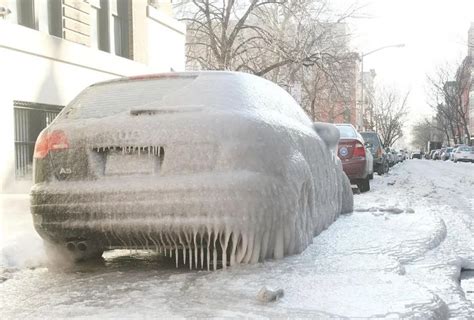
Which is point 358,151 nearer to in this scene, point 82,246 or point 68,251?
point 68,251

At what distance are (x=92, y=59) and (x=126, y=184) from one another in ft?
36.9

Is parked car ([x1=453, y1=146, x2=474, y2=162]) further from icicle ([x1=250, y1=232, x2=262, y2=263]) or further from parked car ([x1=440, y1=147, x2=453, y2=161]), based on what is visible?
icicle ([x1=250, y1=232, x2=262, y2=263])

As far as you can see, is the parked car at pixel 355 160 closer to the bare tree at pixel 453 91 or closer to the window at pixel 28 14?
the window at pixel 28 14

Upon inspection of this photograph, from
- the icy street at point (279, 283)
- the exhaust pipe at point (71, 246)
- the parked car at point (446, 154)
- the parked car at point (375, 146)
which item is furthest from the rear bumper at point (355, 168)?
the parked car at point (446, 154)

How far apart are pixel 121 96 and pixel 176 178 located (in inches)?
38.7

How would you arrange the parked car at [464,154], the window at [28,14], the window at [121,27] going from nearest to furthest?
the window at [28,14]
the window at [121,27]
the parked car at [464,154]

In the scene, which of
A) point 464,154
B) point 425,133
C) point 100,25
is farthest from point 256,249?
point 425,133

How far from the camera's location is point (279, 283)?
3.52 meters

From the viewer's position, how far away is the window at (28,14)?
12.4 metres

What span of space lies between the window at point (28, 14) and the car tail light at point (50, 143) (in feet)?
30.1

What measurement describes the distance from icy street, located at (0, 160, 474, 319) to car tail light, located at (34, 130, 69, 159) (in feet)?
2.87

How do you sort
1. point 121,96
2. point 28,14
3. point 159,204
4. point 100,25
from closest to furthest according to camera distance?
point 159,204, point 121,96, point 28,14, point 100,25

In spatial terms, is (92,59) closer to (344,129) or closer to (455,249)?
(344,129)

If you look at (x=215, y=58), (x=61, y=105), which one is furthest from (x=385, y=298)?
(x=215, y=58)
